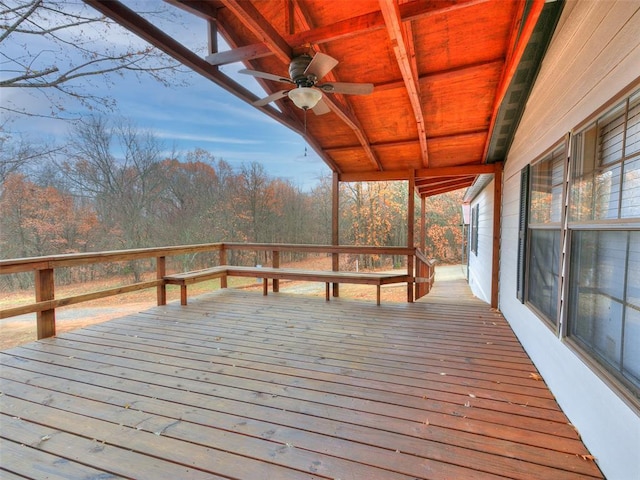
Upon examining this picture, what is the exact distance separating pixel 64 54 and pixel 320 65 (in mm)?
4758

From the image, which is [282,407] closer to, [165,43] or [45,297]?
[45,297]

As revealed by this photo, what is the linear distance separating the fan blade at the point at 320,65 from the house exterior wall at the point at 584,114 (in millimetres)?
1740

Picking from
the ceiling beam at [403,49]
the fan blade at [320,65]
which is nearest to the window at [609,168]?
the ceiling beam at [403,49]

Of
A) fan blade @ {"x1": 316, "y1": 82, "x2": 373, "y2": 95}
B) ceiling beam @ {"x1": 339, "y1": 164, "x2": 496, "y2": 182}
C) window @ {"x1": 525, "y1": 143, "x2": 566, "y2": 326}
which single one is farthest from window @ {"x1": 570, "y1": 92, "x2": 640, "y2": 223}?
ceiling beam @ {"x1": 339, "y1": 164, "x2": 496, "y2": 182}

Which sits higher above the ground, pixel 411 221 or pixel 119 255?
pixel 411 221

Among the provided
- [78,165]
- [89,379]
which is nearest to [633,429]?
[89,379]

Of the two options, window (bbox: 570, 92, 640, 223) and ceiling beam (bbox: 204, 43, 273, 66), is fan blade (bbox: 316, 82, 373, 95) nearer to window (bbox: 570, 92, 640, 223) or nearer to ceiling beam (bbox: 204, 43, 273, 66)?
ceiling beam (bbox: 204, 43, 273, 66)

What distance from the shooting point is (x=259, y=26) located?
96.8 inches

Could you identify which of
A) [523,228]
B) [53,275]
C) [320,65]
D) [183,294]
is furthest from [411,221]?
[53,275]

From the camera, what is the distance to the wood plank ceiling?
2486 millimetres

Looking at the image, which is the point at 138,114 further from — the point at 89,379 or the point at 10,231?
the point at 89,379

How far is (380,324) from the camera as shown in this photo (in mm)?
3723

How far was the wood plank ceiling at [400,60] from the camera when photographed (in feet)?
8.16

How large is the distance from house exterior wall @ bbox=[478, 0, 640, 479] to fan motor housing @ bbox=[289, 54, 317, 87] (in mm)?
1992
